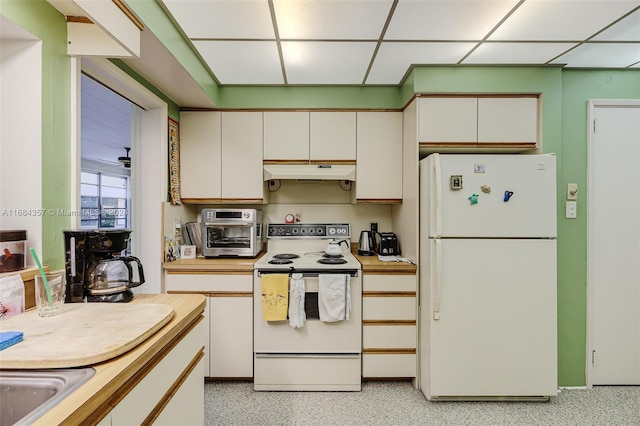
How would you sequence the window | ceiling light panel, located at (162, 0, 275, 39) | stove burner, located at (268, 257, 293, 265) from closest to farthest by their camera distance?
ceiling light panel, located at (162, 0, 275, 39), stove burner, located at (268, 257, 293, 265), the window

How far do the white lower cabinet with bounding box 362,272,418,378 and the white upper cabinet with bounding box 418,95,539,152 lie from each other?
1.16m

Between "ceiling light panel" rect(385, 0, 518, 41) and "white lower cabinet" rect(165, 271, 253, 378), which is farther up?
"ceiling light panel" rect(385, 0, 518, 41)

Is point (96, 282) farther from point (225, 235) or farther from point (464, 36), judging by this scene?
point (464, 36)

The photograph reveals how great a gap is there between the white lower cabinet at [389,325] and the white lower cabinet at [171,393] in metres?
1.24

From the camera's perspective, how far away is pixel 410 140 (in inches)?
92.6

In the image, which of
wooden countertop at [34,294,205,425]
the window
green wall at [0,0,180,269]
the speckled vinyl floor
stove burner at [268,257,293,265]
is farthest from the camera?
the window

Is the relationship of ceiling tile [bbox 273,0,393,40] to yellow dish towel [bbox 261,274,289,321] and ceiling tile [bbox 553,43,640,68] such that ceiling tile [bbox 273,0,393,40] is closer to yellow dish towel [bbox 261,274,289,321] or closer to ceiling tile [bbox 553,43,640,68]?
ceiling tile [bbox 553,43,640,68]

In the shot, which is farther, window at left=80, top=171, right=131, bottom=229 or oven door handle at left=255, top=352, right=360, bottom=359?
window at left=80, top=171, right=131, bottom=229

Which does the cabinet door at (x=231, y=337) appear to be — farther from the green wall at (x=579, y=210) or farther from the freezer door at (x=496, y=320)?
the green wall at (x=579, y=210)

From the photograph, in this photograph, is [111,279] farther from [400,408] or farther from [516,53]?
[516,53]

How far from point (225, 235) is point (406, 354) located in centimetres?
174

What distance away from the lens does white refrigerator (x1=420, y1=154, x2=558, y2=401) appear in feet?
6.56

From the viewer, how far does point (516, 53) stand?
2004mm

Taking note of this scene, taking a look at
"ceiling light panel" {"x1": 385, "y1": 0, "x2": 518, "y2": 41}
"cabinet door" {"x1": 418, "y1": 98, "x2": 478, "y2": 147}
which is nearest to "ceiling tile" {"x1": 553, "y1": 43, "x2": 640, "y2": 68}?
"cabinet door" {"x1": 418, "y1": 98, "x2": 478, "y2": 147}
